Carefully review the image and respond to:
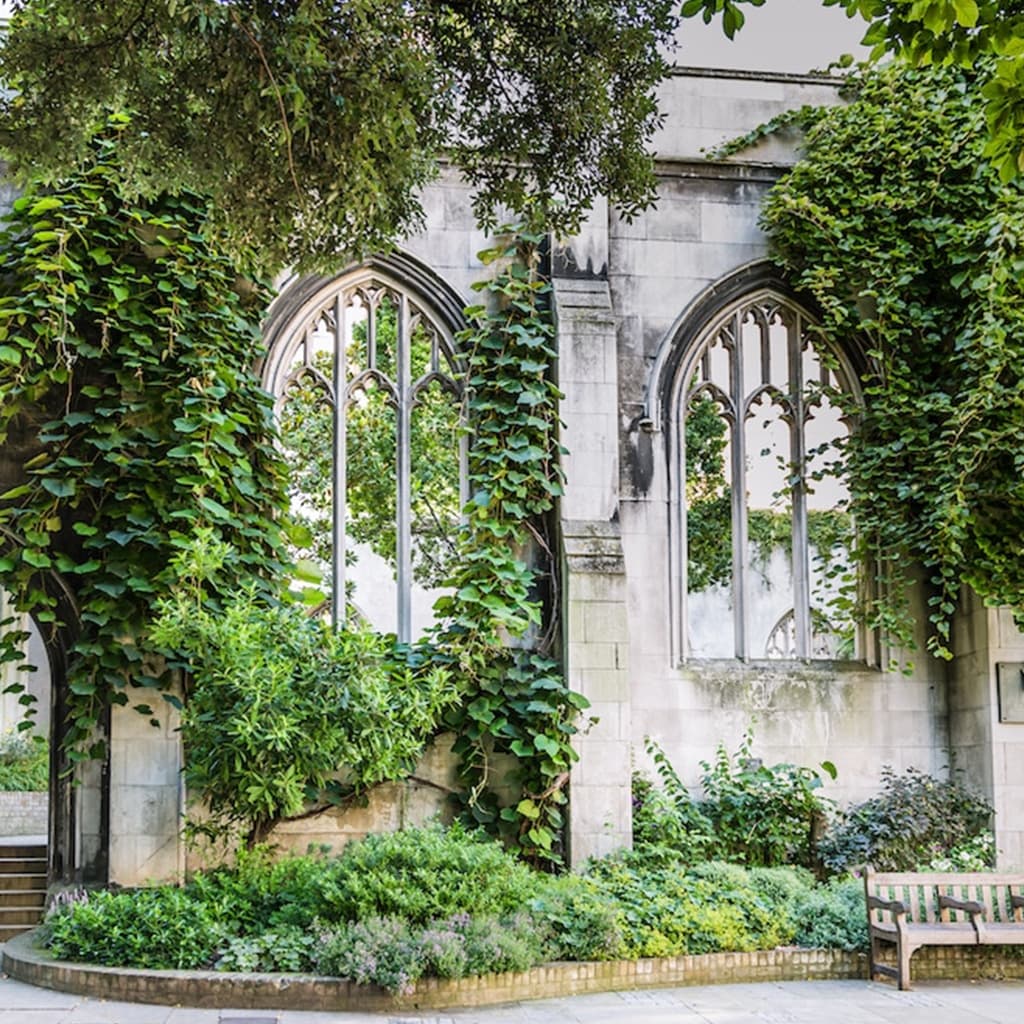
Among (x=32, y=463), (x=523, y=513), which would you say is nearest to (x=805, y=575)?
(x=523, y=513)

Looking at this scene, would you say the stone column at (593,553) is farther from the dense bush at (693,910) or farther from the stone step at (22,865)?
the stone step at (22,865)

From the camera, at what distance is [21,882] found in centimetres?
1238

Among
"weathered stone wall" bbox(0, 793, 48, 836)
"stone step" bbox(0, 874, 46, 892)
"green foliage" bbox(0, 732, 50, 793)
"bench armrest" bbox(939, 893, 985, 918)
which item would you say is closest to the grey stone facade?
"stone step" bbox(0, 874, 46, 892)

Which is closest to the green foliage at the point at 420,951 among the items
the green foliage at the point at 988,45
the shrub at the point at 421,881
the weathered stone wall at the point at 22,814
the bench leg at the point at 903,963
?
the shrub at the point at 421,881

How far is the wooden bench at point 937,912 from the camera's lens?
923cm

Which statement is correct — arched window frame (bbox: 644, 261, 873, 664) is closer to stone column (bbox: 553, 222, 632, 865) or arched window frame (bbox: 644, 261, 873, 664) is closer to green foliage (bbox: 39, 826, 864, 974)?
stone column (bbox: 553, 222, 632, 865)

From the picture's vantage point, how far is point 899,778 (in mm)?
12562

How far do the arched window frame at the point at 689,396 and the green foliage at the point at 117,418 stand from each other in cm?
354

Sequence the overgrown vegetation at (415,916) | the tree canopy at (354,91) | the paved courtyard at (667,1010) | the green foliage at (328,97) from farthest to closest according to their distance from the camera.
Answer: the overgrown vegetation at (415,916)
the paved courtyard at (667,1010)
the green foliage at (328,97)
the tree canopy at (354,91)

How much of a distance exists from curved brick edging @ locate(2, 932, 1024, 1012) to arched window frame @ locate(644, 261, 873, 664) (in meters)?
3.51

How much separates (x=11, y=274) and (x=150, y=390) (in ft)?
4.74

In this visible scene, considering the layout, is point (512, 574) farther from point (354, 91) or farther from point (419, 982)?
point (354, 91)

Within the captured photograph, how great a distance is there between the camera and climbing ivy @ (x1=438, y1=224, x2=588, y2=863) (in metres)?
11.3

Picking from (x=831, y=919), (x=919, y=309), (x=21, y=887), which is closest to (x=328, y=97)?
(x=831, y=919)
